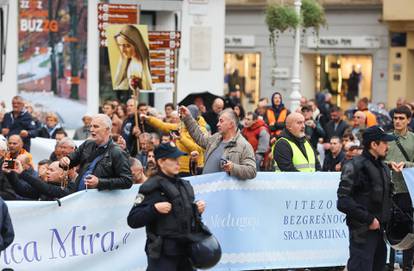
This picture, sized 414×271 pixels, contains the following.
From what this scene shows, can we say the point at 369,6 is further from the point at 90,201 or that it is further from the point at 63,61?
the point at 90,201

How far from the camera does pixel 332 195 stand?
46.7 ft

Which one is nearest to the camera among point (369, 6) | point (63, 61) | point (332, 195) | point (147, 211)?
point (147, 211)

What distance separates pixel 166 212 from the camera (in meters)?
9.93

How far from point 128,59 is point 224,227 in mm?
6776

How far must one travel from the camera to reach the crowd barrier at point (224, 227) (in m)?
12.0

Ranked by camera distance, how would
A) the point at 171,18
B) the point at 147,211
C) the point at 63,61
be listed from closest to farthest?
the point at 147,211, the point at 63,61, the point at 171,18

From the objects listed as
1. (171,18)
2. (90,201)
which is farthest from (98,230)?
(171,18)

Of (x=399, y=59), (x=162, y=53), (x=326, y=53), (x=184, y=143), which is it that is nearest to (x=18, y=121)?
(x=162, y=53)

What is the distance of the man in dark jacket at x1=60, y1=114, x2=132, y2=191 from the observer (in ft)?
39.0

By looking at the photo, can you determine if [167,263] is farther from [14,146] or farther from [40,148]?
[40,148]

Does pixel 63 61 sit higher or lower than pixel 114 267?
→ higher

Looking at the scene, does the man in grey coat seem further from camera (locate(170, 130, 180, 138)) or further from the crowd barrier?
camera (locate(170, 130, 180, 138))

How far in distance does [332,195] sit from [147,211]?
15.3 feet

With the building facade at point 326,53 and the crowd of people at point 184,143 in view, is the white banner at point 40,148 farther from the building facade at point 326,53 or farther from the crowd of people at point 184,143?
the building facade at point 326,53
